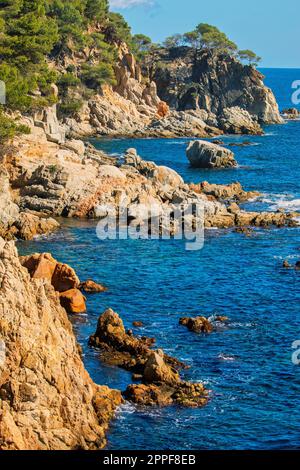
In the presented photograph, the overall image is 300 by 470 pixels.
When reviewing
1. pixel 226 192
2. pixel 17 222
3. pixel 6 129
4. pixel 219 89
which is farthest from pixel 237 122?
pixel 17 222

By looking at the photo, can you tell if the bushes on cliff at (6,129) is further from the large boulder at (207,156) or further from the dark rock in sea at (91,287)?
the large boulder at (207,156)

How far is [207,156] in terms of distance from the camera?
398ft

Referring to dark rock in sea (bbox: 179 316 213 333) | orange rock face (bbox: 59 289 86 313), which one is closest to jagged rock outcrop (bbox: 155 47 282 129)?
orange rock face (bbox: 59 289 86 313)

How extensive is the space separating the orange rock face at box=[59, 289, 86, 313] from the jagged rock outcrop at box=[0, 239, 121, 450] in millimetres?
15938

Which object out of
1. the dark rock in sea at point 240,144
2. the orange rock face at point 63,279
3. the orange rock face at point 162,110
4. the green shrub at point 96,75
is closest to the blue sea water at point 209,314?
the orange rock face at point 63,279

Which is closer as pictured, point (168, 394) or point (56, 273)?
point (168, 394)

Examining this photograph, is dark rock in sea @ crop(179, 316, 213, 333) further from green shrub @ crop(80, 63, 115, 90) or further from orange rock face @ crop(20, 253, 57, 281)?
green shrub @ crop(80, 63, 115, 90)

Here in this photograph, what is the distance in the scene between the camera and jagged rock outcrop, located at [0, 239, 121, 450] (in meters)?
35.8

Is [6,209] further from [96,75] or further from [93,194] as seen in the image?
[96,75]

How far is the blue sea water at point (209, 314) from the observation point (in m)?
40.8

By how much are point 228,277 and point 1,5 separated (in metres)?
77.5

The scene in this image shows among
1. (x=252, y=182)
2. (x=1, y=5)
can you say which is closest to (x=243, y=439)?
(x=252, y=182)

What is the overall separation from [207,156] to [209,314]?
65.6 metres

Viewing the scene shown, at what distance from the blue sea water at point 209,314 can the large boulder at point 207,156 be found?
23220mm
